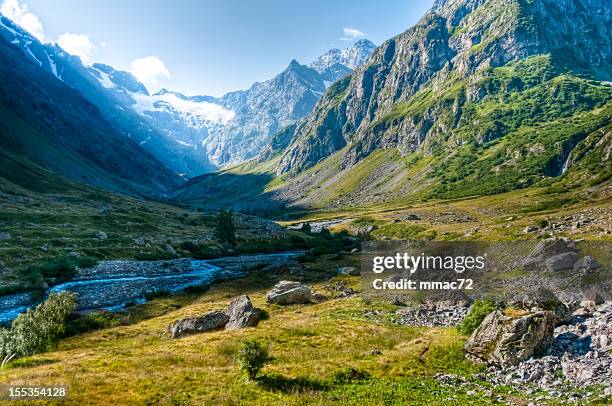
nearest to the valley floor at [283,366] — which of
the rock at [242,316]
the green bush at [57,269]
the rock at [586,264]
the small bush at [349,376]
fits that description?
the small bush at [349,376]

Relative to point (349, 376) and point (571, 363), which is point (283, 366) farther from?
point (571, 363)

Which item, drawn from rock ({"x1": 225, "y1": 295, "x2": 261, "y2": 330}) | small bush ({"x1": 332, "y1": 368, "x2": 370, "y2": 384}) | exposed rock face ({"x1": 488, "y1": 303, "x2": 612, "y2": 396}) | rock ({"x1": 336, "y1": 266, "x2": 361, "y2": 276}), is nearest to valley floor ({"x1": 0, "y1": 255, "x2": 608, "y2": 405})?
small bush ({"x1": 332, "y1": 368, "x2": 370, "y2": 384})

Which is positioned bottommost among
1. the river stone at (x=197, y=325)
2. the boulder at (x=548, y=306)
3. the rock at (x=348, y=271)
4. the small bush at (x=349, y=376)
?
the rock at (x=348, y=271)

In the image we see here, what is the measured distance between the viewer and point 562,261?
53.3m

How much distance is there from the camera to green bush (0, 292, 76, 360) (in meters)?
40.5

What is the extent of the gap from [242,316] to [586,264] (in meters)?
44.0

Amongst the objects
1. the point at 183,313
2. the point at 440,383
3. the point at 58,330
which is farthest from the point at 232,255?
the point at 440,383

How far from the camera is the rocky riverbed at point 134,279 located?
68.7 meters

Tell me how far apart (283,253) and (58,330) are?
323ft

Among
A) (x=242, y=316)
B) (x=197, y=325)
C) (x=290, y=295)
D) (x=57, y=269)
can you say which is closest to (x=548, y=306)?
(x=242, y=316)

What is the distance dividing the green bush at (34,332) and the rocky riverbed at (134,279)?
18.1 meters

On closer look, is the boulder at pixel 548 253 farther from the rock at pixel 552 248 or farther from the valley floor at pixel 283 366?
the valley floor at pixel 283 366

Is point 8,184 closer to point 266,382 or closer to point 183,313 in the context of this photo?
point 183,313

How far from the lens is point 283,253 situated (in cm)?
14212
